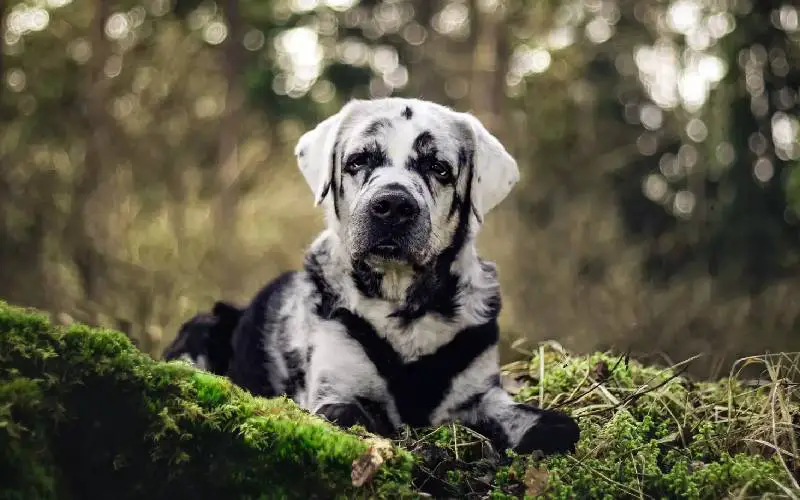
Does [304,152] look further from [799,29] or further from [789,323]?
[799,29]

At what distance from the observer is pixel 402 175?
162 inches

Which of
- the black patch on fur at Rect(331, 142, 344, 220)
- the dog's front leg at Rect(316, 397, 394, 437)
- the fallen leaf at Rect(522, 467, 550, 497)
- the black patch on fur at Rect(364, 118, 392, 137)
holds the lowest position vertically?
the fallen leaf at Rect(522, 467, 550, 497)

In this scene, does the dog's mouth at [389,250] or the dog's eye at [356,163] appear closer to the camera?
the dog's mouth at [389,250]

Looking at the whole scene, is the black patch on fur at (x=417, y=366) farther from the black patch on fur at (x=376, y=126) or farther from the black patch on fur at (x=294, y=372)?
the black patch on fur at (x=376, y=126)

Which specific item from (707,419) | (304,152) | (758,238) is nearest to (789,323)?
(758,238)

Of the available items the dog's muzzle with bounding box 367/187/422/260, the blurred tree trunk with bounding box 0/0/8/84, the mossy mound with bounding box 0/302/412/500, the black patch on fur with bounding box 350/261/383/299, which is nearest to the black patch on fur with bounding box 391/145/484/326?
the black patch on fur with bounding box 350/261/383/299

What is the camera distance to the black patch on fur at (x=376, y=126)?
14.2 feet

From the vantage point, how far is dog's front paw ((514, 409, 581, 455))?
3504 mm

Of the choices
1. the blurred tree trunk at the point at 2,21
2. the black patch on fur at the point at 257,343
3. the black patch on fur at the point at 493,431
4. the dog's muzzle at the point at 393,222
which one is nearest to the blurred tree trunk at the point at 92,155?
the blurred tree trunk at the point at 2,21

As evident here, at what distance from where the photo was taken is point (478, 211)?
440cm

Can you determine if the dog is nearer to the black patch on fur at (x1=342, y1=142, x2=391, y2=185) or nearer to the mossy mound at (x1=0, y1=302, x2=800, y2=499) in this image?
the black patch on fur at (x1=342, y1=142, x2=391, y2=185)

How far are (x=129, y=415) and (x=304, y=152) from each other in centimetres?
230

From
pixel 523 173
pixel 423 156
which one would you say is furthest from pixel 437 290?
pixel 523 173

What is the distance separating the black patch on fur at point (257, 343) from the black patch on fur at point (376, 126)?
115 cm
